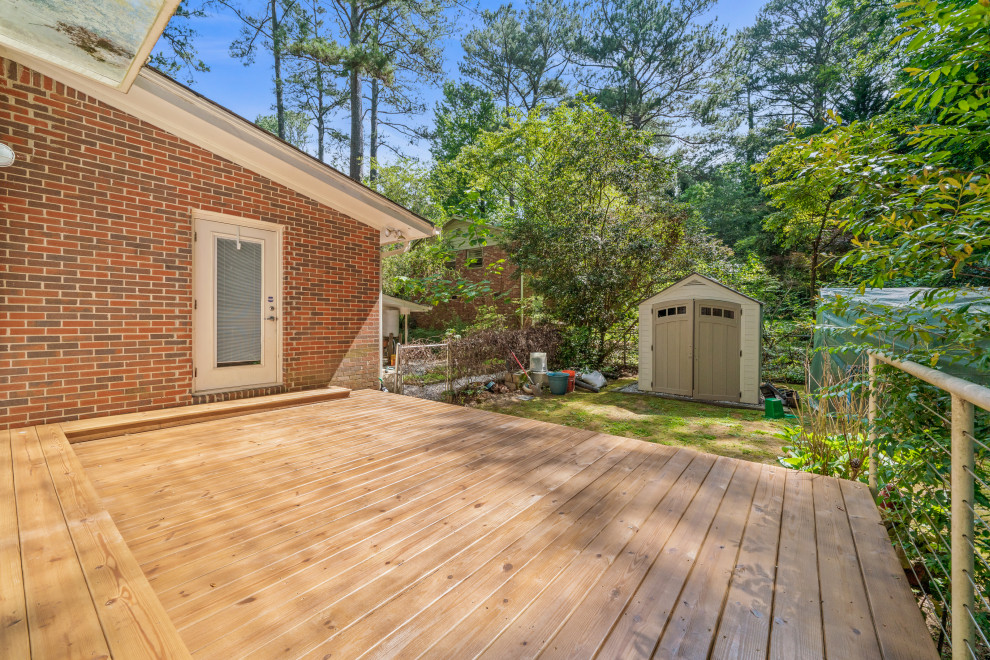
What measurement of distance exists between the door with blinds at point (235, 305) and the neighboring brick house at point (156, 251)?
1 centimetres

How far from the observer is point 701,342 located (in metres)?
8.02

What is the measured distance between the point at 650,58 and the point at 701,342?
13.7m

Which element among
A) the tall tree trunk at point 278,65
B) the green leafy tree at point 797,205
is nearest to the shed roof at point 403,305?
the tall tree trunk at point 278,65

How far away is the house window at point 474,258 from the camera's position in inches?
559

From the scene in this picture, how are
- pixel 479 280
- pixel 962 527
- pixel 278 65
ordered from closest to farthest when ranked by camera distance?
pixel 962 527, pixel 278 65, pixel 479 280

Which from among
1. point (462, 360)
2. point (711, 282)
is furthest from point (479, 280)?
point (711, 282)

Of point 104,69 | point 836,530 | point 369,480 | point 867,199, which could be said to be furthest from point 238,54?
point 836,530

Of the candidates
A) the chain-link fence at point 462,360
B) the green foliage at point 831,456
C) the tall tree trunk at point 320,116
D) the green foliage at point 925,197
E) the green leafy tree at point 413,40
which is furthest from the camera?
the tall tree trunk at point 320,116

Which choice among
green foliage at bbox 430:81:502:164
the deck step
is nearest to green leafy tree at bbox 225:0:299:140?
green foliage at bbox 430:81:502:164

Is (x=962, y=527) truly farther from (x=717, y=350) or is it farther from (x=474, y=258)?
(x=474, y=258)

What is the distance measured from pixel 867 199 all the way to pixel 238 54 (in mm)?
15670

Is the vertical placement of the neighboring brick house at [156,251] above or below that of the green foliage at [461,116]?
below

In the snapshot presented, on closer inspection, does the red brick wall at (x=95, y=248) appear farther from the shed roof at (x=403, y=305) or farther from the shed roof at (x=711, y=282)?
the shed roof at (x=403, y=305)

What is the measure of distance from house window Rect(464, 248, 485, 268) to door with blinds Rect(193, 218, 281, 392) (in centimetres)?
969
